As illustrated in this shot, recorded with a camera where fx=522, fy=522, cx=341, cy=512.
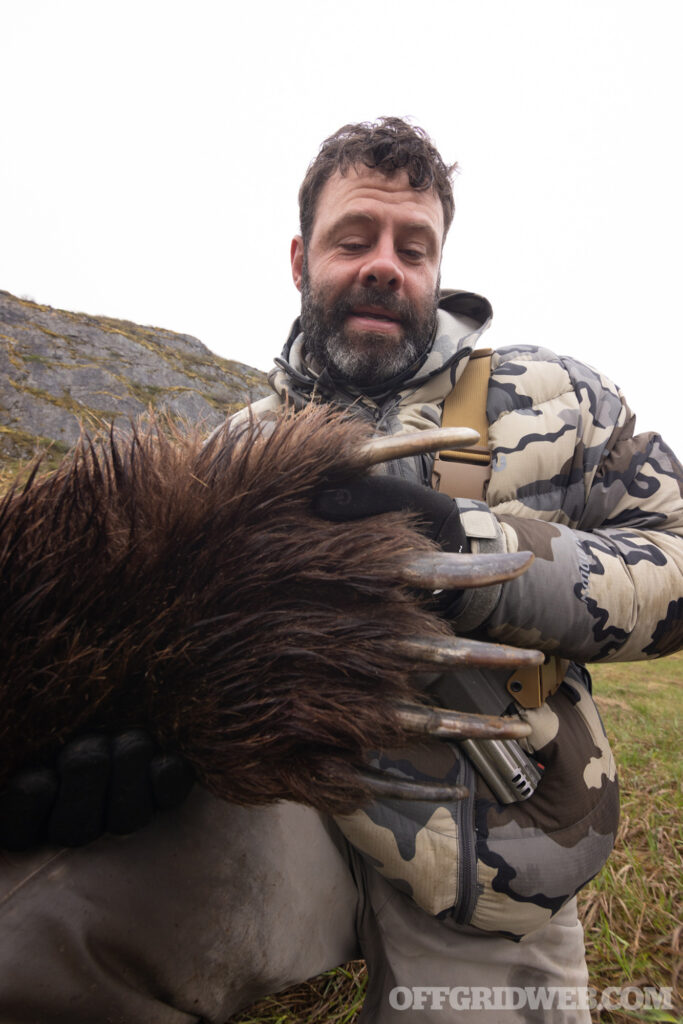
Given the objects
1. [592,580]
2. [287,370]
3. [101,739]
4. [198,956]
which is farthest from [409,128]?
[198,956]

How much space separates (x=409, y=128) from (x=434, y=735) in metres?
2.79

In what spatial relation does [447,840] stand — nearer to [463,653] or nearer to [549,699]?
[549,699]

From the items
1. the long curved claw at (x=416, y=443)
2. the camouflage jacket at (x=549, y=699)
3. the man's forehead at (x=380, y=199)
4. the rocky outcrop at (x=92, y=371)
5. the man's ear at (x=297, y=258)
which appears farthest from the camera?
the rocky outcrop at (x=92, y=371)

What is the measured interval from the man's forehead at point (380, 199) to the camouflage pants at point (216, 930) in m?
2.31

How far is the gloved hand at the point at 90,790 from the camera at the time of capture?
0.91m

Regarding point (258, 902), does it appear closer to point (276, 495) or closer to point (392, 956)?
point (392, 956)

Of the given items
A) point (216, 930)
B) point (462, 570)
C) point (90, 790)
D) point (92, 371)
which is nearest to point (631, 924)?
point (216, 930)

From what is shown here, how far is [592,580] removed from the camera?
1428mm

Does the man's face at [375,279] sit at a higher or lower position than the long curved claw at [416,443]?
higher

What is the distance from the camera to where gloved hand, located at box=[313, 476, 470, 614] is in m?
1.12

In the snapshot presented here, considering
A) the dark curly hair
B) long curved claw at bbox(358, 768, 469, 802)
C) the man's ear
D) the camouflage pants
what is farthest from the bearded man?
the man's ear

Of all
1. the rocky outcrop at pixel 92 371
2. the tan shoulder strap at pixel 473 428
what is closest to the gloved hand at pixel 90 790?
the tan shoulder strap at pixel 473 428

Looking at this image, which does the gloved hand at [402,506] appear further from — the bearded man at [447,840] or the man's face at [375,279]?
the man's face at [375,279]

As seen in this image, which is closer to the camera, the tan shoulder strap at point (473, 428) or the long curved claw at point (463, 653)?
the long curved claw at point (463, 653)
